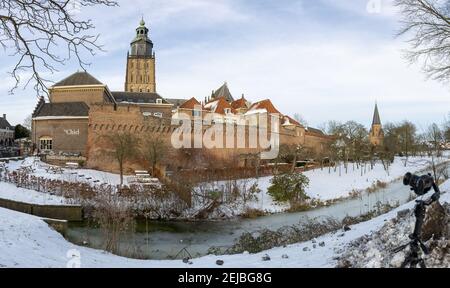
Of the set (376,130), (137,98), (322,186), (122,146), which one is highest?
(137,98)

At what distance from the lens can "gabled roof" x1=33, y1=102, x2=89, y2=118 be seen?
92.4ft

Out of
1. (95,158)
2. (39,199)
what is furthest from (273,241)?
(95,158)

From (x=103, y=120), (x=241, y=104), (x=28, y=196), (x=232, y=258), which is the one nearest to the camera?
(x=232, y=258)

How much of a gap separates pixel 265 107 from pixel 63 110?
57.8 feet

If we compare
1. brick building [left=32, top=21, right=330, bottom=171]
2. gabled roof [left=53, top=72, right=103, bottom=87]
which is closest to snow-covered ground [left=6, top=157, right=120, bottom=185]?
brick building [left=32, top=21, right=330, bottom=171]

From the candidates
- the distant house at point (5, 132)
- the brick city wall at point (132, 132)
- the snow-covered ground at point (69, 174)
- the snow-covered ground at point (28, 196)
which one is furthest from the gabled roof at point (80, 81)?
the distant house at point (5, 132)

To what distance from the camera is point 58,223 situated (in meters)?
10.3

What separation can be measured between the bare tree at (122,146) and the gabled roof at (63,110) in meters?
4.38

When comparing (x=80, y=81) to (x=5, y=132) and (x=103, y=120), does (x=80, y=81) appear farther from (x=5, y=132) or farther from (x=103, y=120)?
(x=5, y=132)

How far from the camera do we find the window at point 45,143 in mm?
28023

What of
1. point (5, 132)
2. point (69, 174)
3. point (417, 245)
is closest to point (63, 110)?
point (69, 174)

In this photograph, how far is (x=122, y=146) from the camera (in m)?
23.6

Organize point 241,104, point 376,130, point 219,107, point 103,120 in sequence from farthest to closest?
point 376,130
point 241,104
point 219,107
point 103,120

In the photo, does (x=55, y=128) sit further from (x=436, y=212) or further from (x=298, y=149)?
(x=436, y=212)
